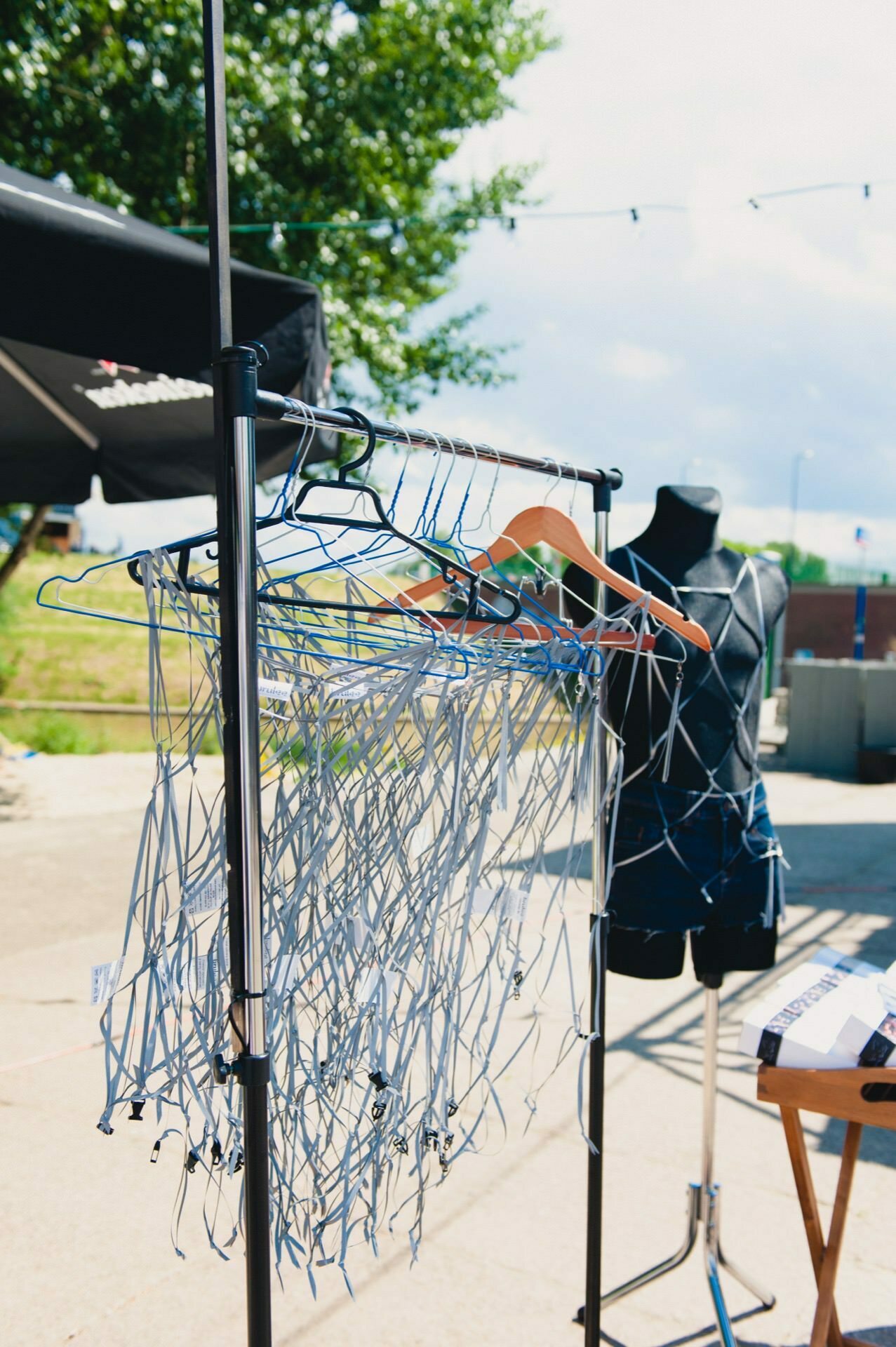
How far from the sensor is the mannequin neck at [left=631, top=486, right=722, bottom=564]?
7.08ft

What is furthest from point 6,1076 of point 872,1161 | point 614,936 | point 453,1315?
point 872,1161

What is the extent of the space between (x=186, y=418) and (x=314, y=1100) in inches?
108

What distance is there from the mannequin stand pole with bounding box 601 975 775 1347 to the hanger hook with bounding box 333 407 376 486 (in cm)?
138

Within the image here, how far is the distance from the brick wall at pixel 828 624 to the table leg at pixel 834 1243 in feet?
123

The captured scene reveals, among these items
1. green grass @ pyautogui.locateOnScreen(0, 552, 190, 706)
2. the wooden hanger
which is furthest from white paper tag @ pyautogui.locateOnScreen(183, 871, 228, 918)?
green grass @ pyautogui.locateOnScreen(0, 552, 190, 706)

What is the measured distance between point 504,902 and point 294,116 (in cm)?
661

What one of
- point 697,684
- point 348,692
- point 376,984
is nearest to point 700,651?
point 697,684

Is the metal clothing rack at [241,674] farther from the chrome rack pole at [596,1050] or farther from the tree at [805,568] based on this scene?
the tree at [805,568]

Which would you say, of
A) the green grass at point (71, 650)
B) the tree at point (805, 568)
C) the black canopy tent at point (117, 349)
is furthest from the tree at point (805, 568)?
the black canopy tent at point (117, 349)

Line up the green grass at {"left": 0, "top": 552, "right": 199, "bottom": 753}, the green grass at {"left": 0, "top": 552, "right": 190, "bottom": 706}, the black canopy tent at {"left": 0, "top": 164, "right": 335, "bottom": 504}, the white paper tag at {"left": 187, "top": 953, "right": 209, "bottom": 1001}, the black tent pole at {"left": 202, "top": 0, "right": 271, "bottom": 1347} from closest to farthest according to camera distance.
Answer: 1. the black tent pole at {"left": 202, "top": 0, "right": 271, "bottom": 1347}
2. the white paper tag at {"left": 187, "top": 953, "right": 209, "bottom": 1001}
3. the black canopy tent at {"left": 0, "top": 164, "right": 335, "bottom": 504}
4. the green grass at {"left": 0, "top": 552, "right": 199, "bottom": 753}
5. the green grass at {"left": 0, "top": 552, "right": 190, "bottom": 706}

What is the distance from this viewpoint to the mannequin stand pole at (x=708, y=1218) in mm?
2076

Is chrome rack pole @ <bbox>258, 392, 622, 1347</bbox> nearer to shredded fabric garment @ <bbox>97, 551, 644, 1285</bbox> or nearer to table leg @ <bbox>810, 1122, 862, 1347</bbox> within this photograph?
shredded fabric garment @ <bbox>97, 551, 644, 1285</bbox>

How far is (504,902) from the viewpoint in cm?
141

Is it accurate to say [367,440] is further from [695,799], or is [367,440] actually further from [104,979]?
[695,799]
